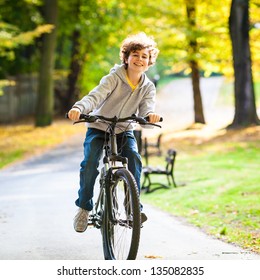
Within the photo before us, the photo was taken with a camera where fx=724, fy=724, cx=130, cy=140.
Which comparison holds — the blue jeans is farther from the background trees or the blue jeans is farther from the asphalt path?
the background trees

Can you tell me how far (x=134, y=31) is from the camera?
77.5 ft

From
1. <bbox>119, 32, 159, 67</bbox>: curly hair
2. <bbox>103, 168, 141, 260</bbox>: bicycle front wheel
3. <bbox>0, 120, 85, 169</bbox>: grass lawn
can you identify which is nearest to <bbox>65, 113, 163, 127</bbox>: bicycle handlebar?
<bbox>103, 168, 141, 260</bbox>: bicycle front wheel

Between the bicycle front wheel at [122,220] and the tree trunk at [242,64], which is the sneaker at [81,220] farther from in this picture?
the tree trunk at [242,64]

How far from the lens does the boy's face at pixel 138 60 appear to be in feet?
18.2

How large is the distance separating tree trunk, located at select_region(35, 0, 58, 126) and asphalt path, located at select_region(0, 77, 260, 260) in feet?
41.4

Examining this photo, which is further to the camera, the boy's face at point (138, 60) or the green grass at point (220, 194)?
the green grass at point (220, 194)

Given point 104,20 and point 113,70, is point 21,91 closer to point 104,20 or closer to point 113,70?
point 104,20

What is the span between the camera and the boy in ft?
18.2

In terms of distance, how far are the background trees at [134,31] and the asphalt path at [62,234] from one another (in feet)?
25.6

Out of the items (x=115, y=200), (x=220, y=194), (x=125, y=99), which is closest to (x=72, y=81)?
(x=220, y=194)

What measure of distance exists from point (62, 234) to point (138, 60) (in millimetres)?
2125

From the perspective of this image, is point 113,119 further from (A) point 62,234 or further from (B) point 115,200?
(A) point 62,234

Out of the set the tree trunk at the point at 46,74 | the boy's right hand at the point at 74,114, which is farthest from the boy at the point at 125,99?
the tree trunk at the point at 46,74

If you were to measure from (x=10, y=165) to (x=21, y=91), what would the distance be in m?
14.9
